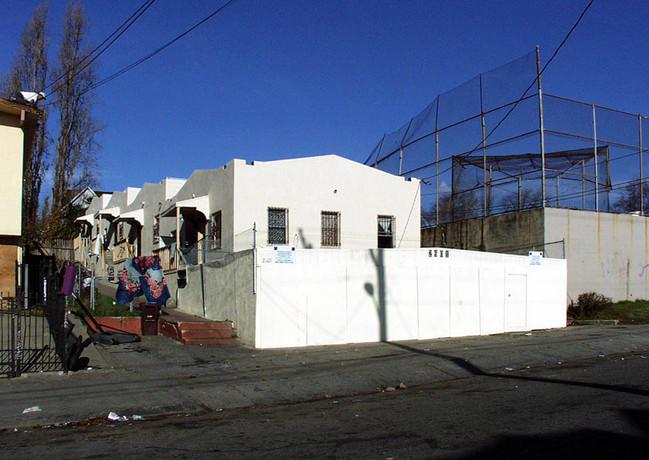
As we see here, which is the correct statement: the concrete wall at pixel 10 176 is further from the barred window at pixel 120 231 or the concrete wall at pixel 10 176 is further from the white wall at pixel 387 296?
the barred window at pixel 120 231

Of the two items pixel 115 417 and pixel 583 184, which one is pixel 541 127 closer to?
pixel 583 184

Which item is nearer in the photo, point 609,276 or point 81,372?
point 81,372

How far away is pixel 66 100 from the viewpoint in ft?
107

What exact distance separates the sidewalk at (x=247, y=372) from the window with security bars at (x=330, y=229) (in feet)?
23.3

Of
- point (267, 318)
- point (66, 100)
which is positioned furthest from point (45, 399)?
point (66, 100)

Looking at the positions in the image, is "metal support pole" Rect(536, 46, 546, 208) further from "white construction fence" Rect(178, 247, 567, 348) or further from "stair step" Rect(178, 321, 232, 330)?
"stair step" Rect(178, 321, 232, 330)

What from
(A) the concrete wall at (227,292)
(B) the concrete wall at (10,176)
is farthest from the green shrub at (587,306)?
(B) the concrete wall at (10,176)

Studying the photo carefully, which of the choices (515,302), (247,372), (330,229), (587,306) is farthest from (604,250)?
(247,372)

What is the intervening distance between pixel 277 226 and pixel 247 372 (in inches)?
399

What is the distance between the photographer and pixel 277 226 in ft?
67.5

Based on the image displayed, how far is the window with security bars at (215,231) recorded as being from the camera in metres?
20.7

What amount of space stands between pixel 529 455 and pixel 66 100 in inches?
1315

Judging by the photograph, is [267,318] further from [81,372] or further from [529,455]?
[529,455]

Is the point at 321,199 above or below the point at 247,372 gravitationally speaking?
above
